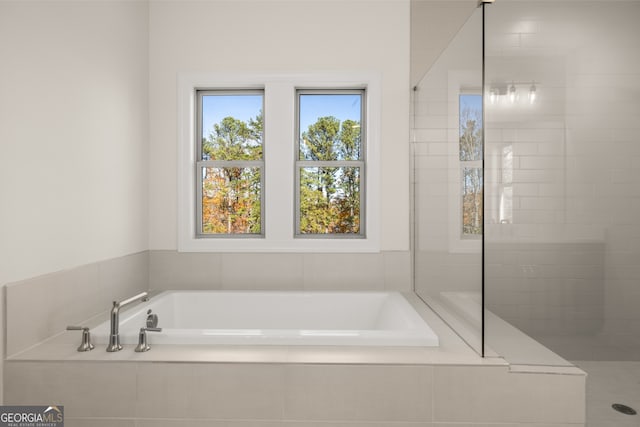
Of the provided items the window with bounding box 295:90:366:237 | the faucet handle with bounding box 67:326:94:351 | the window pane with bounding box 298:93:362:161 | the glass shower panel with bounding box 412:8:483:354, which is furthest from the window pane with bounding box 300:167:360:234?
the faucet handle with bounding box 67:326:94:351

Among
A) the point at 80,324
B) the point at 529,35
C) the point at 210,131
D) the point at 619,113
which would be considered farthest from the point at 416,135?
the point at 80,324

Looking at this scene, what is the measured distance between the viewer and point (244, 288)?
2648mm

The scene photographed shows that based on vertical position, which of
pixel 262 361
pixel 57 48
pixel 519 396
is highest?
pixel 57 48

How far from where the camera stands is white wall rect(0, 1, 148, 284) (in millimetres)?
1505

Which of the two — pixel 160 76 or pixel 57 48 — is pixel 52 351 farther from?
pixel 160 76

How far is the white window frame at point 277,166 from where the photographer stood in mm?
2635

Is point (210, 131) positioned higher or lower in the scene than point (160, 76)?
lower

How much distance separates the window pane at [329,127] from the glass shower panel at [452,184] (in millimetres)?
467

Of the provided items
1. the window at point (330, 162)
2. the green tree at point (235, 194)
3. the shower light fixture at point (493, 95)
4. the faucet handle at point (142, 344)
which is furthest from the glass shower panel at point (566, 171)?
the faucet handle at point (142, 344)

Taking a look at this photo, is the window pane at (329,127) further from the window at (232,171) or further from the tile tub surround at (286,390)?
the tile tub surround at (286,390)

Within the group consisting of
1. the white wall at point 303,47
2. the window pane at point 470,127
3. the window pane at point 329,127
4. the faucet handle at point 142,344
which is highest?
the white wall at point 303,47

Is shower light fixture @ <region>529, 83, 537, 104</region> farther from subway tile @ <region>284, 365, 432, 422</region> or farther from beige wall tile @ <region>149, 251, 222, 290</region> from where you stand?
beige wall tile @ <region>149, 251, 222, 290</region>

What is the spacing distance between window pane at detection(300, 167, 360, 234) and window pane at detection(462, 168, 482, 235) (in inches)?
42.4

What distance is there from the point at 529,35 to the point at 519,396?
6.37ft
